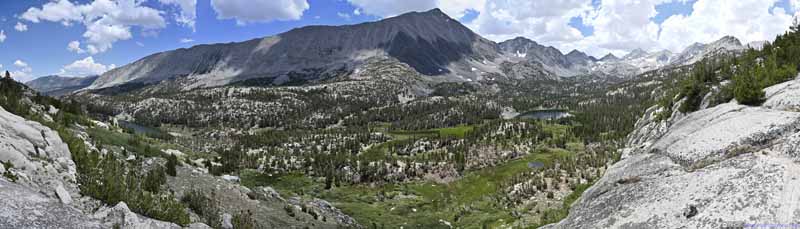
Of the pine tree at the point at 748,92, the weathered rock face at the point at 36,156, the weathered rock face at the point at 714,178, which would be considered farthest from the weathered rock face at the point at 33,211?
the pine tree at the point at 748,92

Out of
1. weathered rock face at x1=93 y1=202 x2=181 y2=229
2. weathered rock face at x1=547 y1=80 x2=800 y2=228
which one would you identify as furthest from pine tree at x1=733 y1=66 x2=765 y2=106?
weathered rock face at x1=93 y1=202 x2=181 y2=229

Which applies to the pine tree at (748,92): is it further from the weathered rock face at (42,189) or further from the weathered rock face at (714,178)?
the weathered rock face at (42,189)

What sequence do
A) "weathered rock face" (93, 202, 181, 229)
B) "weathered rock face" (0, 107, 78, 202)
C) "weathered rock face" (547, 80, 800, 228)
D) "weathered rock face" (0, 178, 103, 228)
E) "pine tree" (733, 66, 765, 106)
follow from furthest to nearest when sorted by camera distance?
"pine tree" (733, 66, 765, 106) < "weathered rock face" (0, 107, 78, 202) < "weathered rock face" (93, 202, 181, 229) < "weathered rock face" (547, 80, 800, 228) < "weathered rock face" (0, 178, 103, 228)

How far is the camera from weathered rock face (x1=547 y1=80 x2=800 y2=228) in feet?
32.2

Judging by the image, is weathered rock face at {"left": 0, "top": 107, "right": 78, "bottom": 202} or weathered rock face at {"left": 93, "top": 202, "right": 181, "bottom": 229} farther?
weathered rock face at {"left": 0, "top": 107, "right": 78, "bottom": 202}

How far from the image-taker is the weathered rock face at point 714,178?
387 inches

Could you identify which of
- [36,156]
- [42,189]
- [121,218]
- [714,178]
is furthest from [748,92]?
[36,156]

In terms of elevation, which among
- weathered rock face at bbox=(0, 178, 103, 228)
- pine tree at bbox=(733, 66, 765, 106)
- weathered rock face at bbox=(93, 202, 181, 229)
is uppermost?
pine tree at bbox=(733, 66, 765, 106)

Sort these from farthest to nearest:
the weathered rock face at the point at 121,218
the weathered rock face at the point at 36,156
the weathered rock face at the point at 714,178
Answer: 1. the weathered rock face at the point at 36,156
2. the weathered rock face at the point at 121,218
3. the weathered rock face at the point at 714,178

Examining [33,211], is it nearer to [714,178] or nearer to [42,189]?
[42,189]

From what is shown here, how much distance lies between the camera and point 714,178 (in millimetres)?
11594

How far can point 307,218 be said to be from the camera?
25359mm

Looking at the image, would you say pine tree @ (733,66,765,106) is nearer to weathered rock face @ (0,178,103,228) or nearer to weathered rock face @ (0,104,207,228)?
weathered rock face @ (0,104,207,228)

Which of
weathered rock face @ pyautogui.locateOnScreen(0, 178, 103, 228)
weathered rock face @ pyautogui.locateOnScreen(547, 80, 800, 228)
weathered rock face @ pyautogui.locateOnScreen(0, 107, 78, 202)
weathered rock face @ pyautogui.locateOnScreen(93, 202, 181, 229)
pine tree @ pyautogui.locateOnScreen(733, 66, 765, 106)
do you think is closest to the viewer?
weathered rock face @ pyautogui.locateOnScreen(0, 178, 103, 228)
